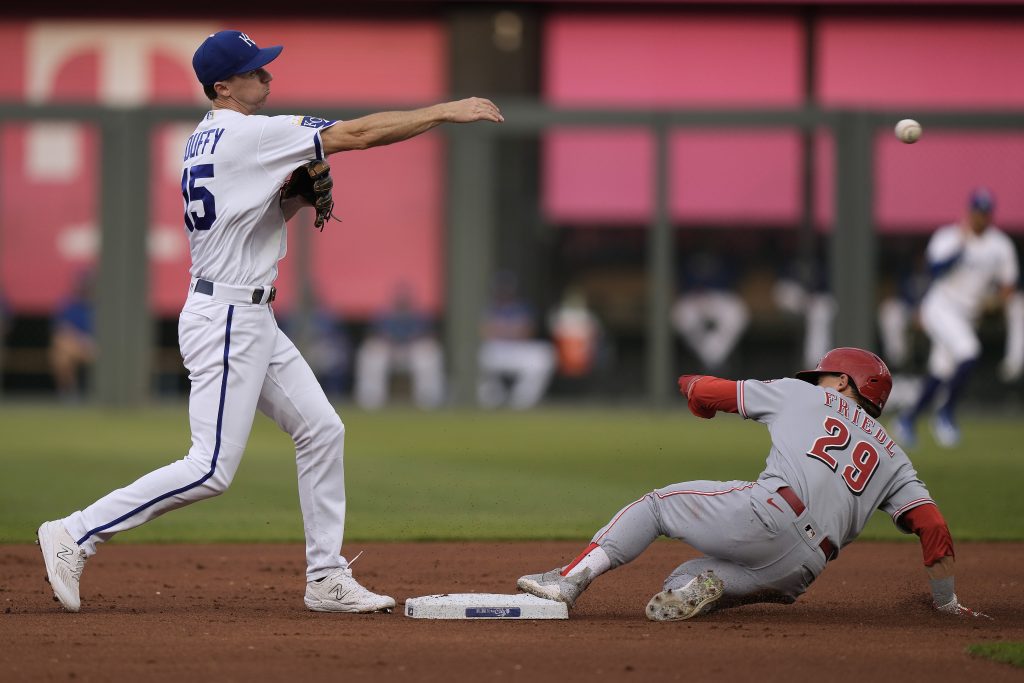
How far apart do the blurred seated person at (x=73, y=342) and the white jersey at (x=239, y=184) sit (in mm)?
14509

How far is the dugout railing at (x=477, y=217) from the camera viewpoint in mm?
19234

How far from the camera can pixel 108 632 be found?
5359 millimetres

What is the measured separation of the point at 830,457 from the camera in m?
5.52

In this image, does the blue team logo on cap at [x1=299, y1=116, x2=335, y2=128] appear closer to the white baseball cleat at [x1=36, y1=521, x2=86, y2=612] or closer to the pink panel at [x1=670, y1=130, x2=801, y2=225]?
the white baseball cleat at [x1=36, y1=521, x2=86, y2=612]

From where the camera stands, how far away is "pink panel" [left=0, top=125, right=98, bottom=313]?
2036 centimetres

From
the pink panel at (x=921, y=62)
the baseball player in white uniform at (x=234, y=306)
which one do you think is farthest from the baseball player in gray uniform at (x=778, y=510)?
the pink panel at (x=921, y=62)

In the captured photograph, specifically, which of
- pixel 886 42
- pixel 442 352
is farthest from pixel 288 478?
pixel 886 42

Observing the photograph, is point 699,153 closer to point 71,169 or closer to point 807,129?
point 807,129

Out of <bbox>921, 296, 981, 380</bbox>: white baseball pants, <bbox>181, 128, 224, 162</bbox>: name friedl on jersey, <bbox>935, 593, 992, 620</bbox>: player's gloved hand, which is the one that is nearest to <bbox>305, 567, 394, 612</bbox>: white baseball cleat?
<bbox>181, 128, 224, 162</bbox>: name friedl on jersey

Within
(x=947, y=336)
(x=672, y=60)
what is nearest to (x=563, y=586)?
(x=947, y=336)

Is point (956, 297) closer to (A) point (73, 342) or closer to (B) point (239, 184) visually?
(B) point (239, 184)

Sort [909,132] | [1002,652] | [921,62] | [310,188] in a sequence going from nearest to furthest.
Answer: [1002,652], [310,188], [909,132], [921,62]

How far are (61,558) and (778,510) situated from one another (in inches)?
99.5

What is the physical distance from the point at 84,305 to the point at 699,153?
8.29 m
